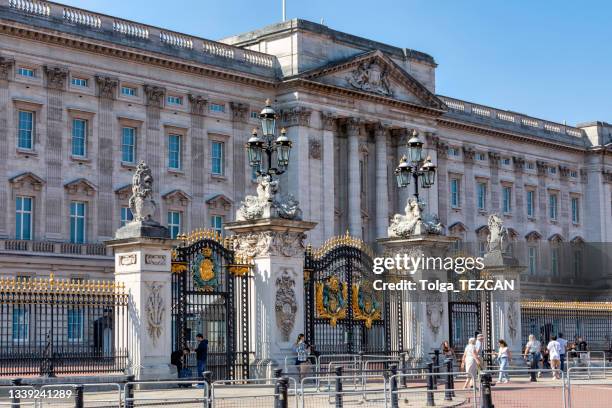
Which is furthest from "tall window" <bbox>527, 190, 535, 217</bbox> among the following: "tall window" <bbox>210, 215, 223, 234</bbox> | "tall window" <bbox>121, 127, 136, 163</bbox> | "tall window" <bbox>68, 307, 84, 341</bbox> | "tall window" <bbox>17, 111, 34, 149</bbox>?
"tall window" <bbox>68, 307, 84, 341</bbox>

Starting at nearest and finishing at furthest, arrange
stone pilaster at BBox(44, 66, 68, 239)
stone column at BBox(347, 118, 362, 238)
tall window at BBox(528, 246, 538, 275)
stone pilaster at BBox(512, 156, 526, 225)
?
1. stone pilaster at BBox(44, 66, 68, 239)
2. stone column at BBox(347, 118, 362, 238)
3. stone pilaster at BBox(512, 156, 526, 225)
4. tall window at BBox(528, 246, 538, 275)

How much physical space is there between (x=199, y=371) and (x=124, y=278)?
3.26 m

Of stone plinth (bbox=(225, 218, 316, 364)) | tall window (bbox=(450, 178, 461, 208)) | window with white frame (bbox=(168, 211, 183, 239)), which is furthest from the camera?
tall window (bbox=(450, 178, 461, 208))

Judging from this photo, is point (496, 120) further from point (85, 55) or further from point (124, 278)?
point (124, 278)

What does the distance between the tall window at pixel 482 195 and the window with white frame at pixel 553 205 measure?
8940mm

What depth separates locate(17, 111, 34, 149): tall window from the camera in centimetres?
5481

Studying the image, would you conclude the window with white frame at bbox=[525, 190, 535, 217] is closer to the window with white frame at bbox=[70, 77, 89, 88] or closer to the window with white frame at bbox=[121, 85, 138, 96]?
the window with white frame at bbox=[121, 85, 138, 96]

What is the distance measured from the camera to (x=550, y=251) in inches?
3519

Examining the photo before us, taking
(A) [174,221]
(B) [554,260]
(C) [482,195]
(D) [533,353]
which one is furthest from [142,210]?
(B) [554,260]

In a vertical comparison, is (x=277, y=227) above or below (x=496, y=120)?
below

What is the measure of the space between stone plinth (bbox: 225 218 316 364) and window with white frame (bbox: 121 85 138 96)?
30827 mm

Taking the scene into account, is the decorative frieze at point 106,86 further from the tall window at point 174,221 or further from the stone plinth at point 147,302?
the stone plinth at point 147,302

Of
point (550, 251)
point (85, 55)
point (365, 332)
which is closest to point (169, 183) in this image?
point (85, 55)

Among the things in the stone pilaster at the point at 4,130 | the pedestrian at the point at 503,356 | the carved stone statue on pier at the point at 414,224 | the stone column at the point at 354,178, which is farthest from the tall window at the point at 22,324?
the stone column at the point at 354,178
